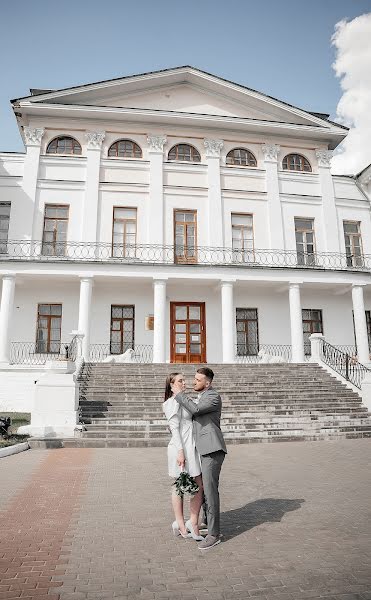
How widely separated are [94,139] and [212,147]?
6.06 m

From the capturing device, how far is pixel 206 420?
4.02 meters

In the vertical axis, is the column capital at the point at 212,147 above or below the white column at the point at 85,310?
above

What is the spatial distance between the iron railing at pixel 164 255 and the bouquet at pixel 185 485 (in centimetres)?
1403

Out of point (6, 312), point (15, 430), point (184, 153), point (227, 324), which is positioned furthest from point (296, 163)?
point (15, 430)

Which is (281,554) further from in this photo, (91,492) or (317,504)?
(91,492)

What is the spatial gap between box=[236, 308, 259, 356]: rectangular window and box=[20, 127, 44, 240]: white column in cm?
1045

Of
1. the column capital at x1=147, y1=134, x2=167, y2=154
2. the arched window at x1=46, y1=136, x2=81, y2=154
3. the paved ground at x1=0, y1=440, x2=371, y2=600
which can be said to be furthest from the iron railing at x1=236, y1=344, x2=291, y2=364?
the arched window at x1=46, y1=136, x2=81, y2=154

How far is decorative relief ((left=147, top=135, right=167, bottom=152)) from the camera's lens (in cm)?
2056

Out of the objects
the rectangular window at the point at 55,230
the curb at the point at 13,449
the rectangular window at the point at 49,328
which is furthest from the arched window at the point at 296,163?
the curb at the point at 13,449

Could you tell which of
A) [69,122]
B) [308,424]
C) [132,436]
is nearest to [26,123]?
[69,122]

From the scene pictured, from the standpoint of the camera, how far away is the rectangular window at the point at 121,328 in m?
18.7

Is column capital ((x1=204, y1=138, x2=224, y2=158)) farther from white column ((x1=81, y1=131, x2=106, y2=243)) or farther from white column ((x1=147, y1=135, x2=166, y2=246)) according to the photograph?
white column ((x1=81, y1=131, x2=106, y2=243))

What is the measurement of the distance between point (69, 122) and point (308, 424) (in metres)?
18.0

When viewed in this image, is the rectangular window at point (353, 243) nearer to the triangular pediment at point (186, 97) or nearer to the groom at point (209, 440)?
the triangular pediment at point (186, 97)
